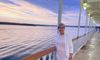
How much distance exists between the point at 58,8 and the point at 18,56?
5.17ft

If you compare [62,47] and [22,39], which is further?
[62,47]

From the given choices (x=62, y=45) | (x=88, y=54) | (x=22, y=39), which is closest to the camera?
(x=22, y=39)

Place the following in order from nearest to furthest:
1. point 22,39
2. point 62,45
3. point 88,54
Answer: point 22,39 → point 62,45 → point 88,54

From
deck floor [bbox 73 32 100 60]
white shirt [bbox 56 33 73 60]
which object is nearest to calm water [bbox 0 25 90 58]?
white shirt [bbox 56 33 73 60]

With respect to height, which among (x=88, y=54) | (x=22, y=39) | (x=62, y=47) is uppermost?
(x=22, y=39)

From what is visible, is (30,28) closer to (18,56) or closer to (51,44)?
(18,56)

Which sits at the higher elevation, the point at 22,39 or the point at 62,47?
the point at 22,39

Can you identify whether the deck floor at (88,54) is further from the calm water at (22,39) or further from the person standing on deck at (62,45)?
the calm water at (22,39)

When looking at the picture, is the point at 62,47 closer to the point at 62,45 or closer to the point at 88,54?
the point at 62,45

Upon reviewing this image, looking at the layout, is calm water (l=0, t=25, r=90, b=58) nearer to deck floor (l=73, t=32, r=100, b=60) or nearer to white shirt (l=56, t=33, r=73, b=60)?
white shirt (l=56, t=33, r=73, b=60)

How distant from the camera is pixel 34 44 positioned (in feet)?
6.50

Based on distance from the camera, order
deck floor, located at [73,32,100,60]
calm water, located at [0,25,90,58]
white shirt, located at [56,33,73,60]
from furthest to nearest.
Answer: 1. deck floor, located at [73,32,100,60]
2. white shirt, located at [56,33,73,60]
3. calm water, located at [0,25,90,58]

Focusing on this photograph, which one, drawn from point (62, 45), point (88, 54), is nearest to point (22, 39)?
point (62, 45)

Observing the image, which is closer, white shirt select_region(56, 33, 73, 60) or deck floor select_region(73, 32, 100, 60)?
white shirt select_region(56, 33, 73, 60)
